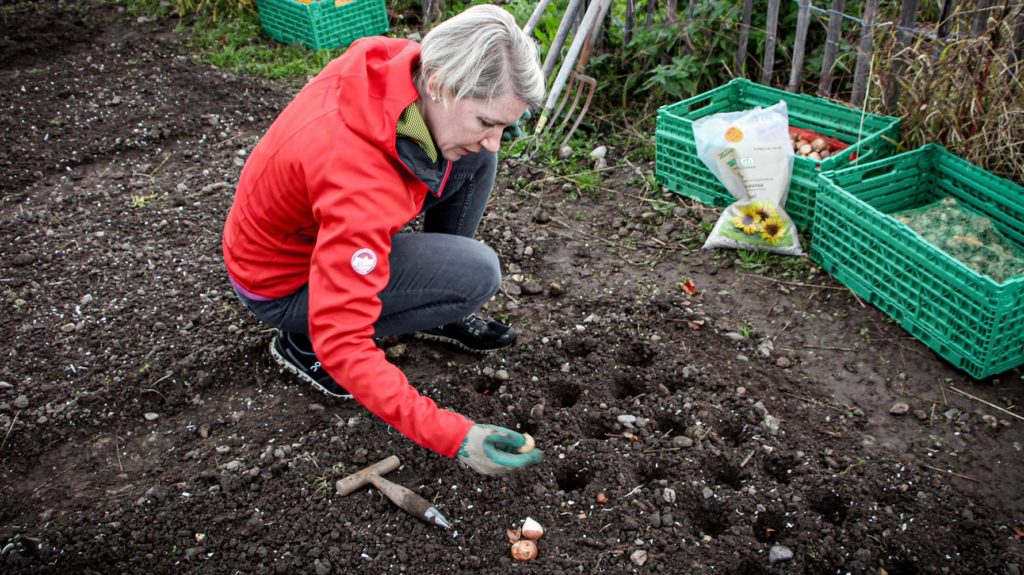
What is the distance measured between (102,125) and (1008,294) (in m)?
4.28

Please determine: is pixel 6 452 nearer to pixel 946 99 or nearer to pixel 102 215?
pixel 102 215

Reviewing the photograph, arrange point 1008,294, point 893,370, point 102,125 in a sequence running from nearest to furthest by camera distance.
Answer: point 1008,294
point 893,370
point 102,125

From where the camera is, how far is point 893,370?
8.99ft

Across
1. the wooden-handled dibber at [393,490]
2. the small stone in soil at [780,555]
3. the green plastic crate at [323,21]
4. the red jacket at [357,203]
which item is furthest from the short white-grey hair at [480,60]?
the green plastic crate at [323,21]

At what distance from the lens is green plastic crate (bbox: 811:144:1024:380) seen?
255 centimetres

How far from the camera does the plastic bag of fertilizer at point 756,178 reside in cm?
328

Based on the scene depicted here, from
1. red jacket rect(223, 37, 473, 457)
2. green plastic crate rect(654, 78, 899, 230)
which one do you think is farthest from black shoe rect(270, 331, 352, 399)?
green plastic crate rect(654, 78, 899, 230)

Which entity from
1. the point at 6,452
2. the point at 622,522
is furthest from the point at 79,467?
the point at 622,522

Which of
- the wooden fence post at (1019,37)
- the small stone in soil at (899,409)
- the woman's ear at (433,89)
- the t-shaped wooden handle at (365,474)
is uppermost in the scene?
the woman's ear at (433,89)

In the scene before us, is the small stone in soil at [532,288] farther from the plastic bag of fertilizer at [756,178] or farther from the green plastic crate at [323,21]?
the green plastic crate at [323,21]

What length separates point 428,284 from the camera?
8.18 ft

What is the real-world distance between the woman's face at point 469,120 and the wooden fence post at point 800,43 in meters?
2.35

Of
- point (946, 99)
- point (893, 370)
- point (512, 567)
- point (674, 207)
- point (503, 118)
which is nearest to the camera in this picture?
point (503, 118)

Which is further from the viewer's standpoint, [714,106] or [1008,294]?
[714,106]
